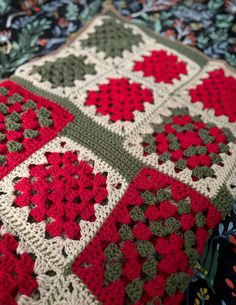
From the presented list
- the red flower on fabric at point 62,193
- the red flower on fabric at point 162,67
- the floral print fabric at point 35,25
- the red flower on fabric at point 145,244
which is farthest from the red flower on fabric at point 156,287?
the floral print fabric at point 35,25

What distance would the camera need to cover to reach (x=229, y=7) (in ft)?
4.26

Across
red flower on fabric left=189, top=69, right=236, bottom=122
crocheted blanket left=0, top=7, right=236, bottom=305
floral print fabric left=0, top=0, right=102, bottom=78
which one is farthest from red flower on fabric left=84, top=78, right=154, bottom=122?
floral print fabric left=0, top=0, right=102, bottom=78

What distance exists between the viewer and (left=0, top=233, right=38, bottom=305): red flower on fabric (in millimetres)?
596

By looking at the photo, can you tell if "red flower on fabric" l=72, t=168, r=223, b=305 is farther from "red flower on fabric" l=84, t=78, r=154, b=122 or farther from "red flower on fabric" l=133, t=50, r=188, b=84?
"red flower on fabric" l=133, t=50, r=188, b=84

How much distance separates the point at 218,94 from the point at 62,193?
58cm

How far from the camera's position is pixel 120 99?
3.09 feet

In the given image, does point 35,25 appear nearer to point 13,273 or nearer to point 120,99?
point 120,99

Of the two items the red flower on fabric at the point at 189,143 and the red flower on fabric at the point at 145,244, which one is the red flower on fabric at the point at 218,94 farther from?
the red flower on fabric at the point at 145,244

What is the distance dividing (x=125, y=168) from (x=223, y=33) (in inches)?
30.4

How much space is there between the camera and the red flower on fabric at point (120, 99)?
90cm

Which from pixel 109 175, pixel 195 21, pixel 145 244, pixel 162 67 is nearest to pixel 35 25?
pixel 162 67

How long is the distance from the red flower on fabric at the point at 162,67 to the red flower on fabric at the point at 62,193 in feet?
1.38

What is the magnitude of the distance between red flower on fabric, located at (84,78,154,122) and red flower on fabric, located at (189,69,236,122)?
15cm

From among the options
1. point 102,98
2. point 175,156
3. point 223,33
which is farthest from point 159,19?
point 175,156
